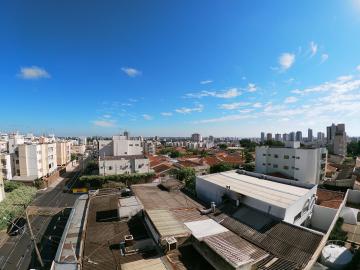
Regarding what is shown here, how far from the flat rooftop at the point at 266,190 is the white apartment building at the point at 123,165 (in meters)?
21.7

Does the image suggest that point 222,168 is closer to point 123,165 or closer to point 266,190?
point 123,165

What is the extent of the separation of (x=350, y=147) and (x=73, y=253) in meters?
128

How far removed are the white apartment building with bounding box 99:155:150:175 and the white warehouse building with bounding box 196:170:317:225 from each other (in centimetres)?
2113

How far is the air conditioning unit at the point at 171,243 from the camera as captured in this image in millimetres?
11852


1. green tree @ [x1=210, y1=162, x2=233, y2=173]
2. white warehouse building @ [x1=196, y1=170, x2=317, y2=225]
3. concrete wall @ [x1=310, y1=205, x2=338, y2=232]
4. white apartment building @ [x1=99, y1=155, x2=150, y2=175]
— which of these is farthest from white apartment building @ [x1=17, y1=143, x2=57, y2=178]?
concrete wall @ [x1=310, y1=205, x2=338, y2=232]

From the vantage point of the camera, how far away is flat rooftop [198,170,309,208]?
55.2 feet

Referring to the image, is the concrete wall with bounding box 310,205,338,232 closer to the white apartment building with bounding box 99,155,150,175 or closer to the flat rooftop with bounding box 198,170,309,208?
the flat rooftop with bounding box 198,170,309,208

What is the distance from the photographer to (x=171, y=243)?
1189cm

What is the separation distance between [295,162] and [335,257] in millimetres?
22564

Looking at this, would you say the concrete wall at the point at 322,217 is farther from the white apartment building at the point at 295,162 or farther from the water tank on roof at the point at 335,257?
the white apartment building at the point at 295,162

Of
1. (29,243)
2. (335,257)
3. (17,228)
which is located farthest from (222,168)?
(17,228)

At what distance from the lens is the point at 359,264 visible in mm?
15227

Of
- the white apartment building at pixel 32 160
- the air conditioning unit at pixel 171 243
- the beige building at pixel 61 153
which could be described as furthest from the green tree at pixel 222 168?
the beige building at pixel 61 153

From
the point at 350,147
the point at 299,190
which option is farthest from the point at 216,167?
the point at 350,147
